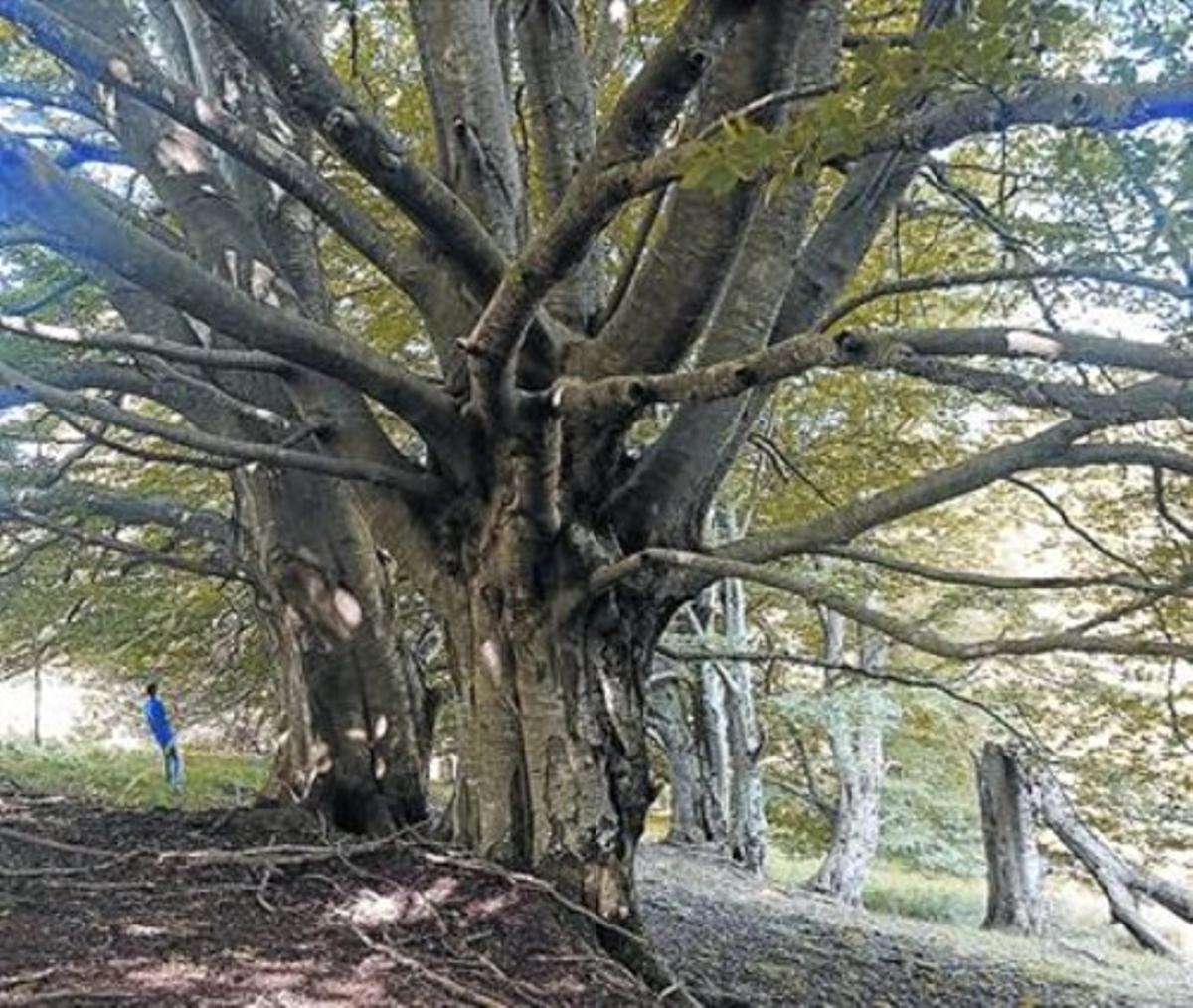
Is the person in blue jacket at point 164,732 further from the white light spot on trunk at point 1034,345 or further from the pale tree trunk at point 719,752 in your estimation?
the white light spot on trunk at point 1034,345

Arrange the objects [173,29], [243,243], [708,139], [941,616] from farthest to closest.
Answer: [941,616], [173,29], [243,243], [708,139]

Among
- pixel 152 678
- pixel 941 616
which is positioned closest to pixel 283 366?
pixel 941 616

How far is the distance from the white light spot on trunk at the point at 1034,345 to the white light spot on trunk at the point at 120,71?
1798 mm

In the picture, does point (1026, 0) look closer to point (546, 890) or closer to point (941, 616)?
point (546, 890)

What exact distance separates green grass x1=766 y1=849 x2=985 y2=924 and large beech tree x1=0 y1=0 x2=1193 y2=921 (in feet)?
24.5

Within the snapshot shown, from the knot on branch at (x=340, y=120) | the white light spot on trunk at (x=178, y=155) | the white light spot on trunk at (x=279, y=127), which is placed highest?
the white light spot on trunk at (x=279, y=127)

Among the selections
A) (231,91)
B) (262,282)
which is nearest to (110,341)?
(262,282)

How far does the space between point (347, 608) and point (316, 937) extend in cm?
150

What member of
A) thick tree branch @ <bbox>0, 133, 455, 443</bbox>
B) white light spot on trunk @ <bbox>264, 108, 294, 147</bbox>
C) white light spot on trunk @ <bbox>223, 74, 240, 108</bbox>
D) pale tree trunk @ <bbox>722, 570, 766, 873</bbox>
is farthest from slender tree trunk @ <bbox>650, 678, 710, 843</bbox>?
thick tree branch @ <bbox>0, 133, 455, 443</bbox>

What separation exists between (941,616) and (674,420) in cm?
555

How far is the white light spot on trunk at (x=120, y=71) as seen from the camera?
6.92 feet

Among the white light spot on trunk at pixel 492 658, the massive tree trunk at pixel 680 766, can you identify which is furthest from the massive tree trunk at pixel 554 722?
the massive tree trunk at pixel 680 766

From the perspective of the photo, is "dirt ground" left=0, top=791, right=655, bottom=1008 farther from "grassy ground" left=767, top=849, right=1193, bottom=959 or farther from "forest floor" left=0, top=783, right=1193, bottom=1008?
"grassy ground" left=767, top=849, right=1193, bottom=959

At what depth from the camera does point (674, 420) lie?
3652 mm
